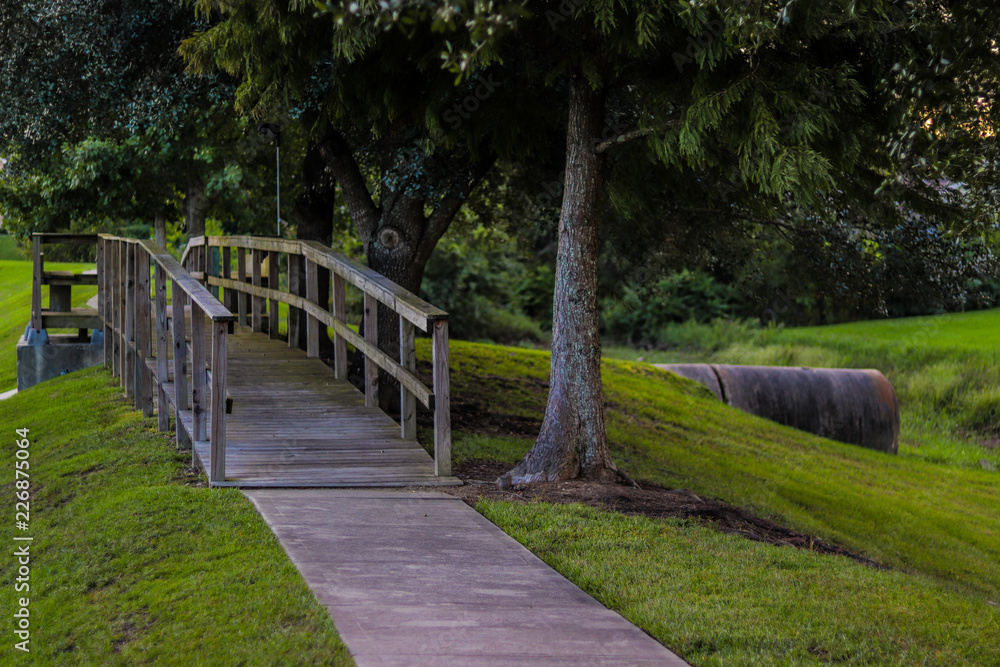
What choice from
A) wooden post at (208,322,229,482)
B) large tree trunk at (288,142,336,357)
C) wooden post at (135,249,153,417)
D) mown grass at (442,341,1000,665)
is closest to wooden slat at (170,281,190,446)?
wooden post at (208,322,229,482)

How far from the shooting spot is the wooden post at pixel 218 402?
562 centimetres

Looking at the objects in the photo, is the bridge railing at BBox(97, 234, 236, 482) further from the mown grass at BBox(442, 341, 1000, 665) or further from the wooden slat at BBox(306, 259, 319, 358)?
the mown grass at BBox(442, 341, 1000, 665)

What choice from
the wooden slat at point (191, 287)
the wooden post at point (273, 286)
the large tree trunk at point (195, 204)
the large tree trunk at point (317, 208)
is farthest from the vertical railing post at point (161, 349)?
the large tree trunk at point (195, 204)

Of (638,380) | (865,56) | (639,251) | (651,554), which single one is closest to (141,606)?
(651,554)

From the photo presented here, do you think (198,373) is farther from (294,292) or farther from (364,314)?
(294,292)

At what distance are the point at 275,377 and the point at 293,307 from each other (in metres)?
1.79

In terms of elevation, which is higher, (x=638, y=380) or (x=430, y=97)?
(x=430, y=97)

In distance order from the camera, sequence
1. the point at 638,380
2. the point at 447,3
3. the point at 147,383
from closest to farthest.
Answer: the point at 447,3
the point at 147,383
the point at 638,380

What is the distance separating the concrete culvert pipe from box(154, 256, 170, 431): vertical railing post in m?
10.7

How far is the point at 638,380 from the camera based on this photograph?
15.7 meters

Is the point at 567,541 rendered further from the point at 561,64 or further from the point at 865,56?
the point at 865,56

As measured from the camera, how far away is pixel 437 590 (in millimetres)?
4121

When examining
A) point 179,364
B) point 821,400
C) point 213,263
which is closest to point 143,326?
point 179,364

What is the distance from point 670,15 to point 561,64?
3.12ft
